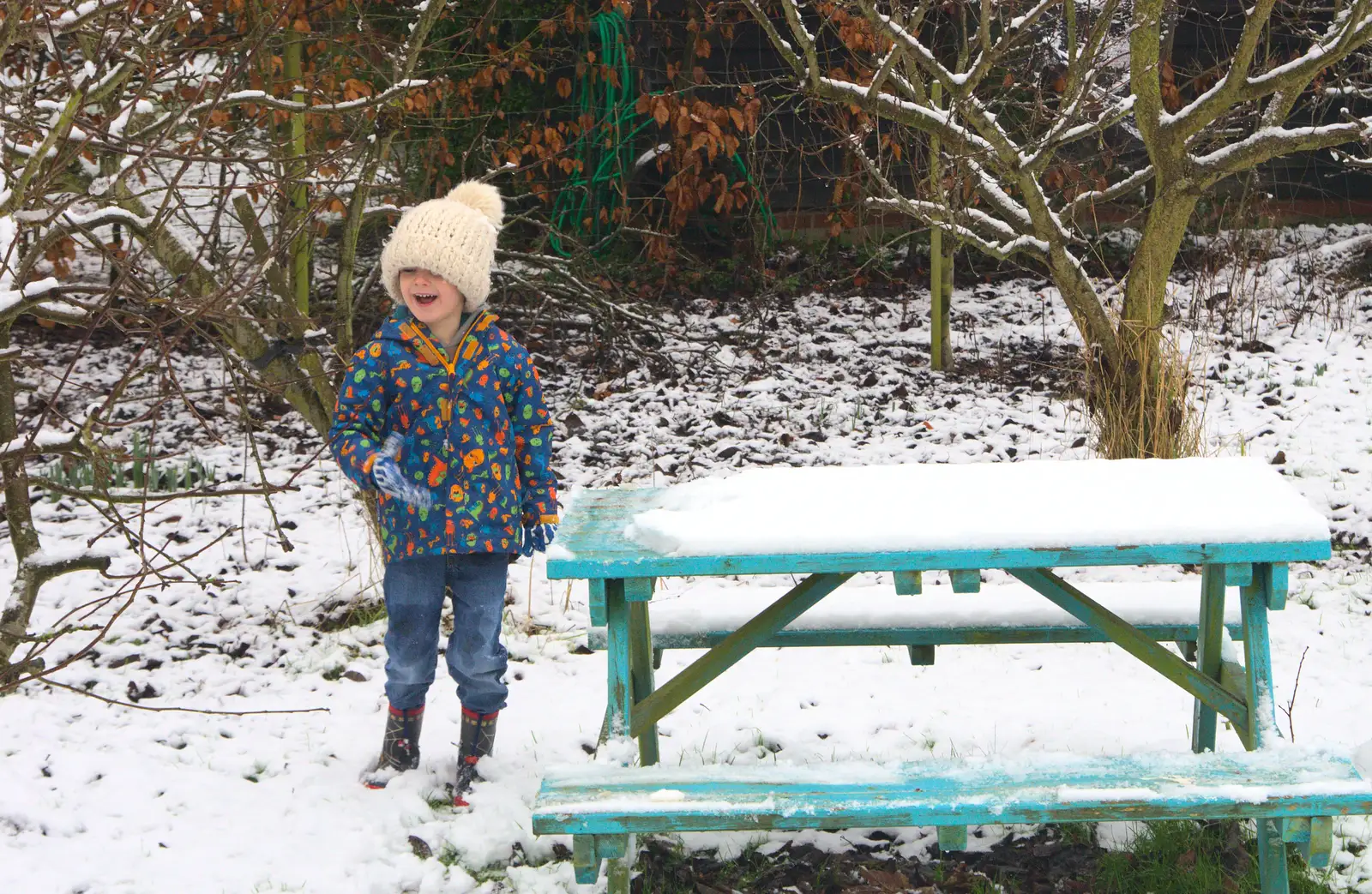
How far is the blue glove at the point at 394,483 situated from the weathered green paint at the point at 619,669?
561mm

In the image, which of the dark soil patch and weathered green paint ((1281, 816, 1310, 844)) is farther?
the dark soil patch

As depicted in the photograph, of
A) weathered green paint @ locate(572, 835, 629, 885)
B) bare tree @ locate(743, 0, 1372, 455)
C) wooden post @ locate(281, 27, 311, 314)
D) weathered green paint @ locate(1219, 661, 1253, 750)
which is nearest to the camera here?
weathered green paint @ locate(572, 835, 629, 885)

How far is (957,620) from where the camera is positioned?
11.2 feet

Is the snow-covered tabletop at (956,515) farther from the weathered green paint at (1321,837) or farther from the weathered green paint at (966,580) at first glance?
the weathered green paint at (1321,837)

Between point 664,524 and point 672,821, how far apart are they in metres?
0.68

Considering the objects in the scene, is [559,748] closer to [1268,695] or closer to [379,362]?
[379,362]

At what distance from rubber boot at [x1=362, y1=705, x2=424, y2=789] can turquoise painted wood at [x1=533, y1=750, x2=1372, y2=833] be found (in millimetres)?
966

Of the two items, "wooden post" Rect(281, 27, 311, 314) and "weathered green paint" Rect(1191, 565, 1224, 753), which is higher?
"wooden post" Rect(281, 27, 311, 314)

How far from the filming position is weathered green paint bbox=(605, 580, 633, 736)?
2.92 metres

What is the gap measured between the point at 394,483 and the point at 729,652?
86 cm

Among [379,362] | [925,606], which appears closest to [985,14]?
[925,606]

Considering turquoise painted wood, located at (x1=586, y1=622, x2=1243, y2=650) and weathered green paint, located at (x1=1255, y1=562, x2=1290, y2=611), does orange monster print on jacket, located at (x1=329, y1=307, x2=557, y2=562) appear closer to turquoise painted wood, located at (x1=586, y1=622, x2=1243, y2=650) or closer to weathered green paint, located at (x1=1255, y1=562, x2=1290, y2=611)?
turquoise painted wood, located at (x1=586, y1=622, x2=1243, y2=650)

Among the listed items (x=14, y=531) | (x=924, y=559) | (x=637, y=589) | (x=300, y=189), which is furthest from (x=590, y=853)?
(x=300, y=189)

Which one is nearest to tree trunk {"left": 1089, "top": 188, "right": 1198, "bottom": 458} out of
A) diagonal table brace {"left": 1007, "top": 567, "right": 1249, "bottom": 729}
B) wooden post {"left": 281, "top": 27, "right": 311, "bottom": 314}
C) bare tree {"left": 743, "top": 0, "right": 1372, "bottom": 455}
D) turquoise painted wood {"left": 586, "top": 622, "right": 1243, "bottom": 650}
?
bare tree {"left": 743, "top": 0, "right": 1372, "bottom": 455}
